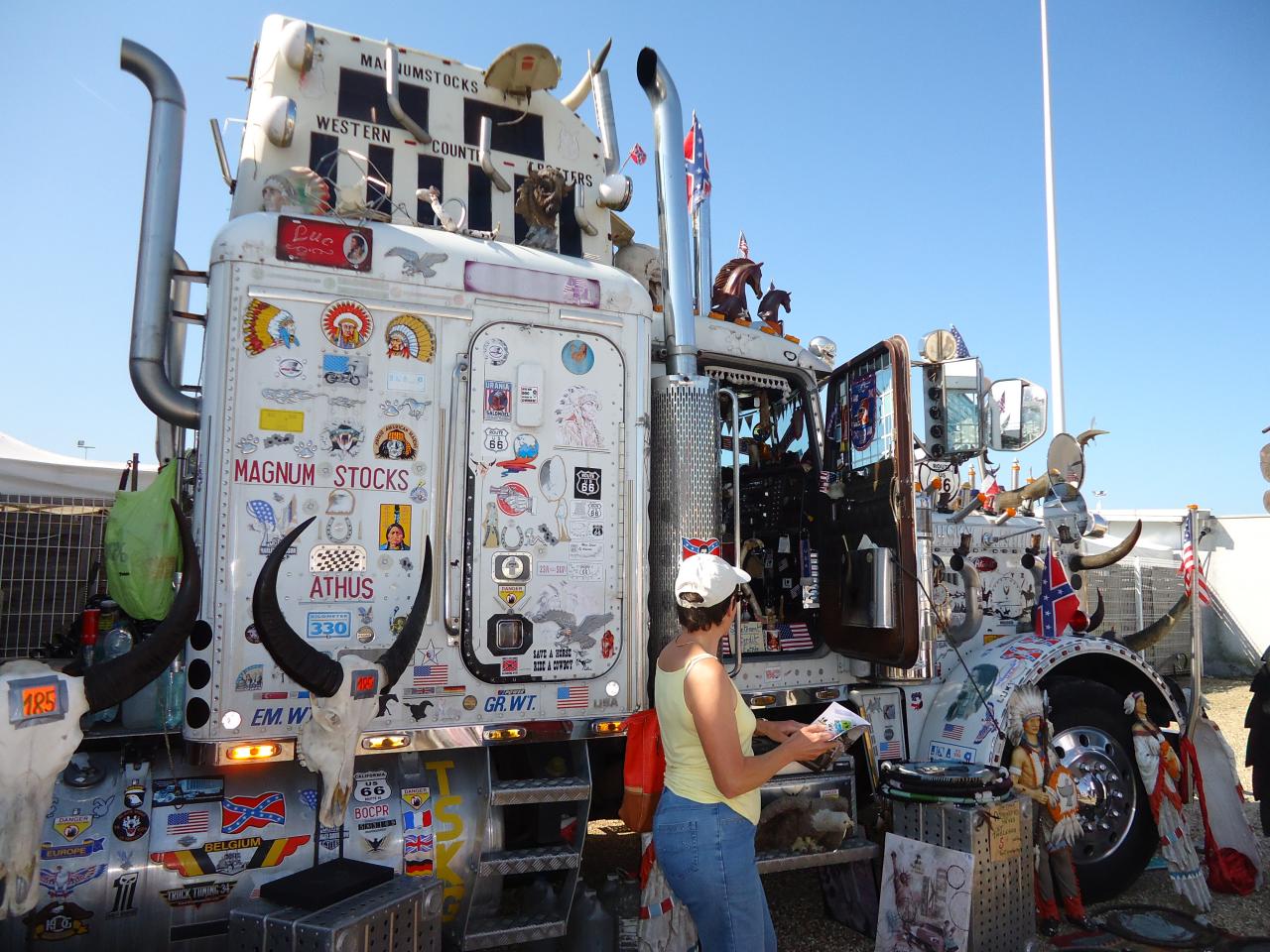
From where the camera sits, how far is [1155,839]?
5.68 m

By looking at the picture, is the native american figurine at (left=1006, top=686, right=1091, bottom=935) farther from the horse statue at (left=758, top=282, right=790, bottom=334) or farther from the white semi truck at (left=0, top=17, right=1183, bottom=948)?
the horse statue at (left=758, top=282, right=790, bottom=334)

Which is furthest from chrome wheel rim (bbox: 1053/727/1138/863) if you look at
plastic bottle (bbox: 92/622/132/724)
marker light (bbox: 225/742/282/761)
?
plastic bottle (bbox: 92/622/132/724)

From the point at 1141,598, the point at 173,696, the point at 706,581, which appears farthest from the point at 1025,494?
the point at 1141,598

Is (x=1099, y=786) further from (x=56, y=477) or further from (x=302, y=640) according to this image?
(x=56, y=477)

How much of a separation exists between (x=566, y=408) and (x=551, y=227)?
49.2 inches

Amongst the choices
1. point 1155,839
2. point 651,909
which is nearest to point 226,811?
point 651,909

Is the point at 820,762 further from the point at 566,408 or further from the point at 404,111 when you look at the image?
the point at 404,111

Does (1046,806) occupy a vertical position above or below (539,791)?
below

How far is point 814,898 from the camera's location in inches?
219

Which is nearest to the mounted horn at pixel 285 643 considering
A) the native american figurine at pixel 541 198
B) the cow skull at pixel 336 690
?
the cow skull at pixel 336 690

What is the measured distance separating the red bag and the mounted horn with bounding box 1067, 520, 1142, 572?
3560mm

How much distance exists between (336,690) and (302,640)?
0.25m

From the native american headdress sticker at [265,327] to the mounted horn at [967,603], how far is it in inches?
170

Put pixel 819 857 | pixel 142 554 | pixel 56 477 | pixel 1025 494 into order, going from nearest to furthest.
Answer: pixel 142 554, pixel 819 857, pixel 1025 494, pixel 56 477
